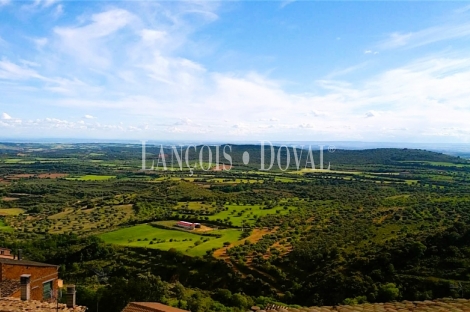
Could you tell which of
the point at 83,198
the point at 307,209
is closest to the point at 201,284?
the point at 307,209

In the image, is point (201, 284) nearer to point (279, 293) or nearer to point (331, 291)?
point (279, 293)

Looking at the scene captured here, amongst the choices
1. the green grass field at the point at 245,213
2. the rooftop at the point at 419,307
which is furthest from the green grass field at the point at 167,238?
the rooftop at the point at 419,307

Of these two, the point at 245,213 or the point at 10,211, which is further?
the point at 10,211

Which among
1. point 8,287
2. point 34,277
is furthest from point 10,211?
point 8,287

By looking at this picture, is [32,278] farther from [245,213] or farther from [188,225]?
[245,213]

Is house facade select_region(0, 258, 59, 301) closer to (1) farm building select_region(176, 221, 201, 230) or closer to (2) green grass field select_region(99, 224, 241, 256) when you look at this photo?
(2) green grass field select_region(99, 224, 241, 256)

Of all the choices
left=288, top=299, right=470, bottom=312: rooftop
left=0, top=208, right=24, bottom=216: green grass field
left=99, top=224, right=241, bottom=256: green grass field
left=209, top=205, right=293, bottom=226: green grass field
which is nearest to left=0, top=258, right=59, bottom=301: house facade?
left=288, top=299, right=470, bottom=312: rooftop
